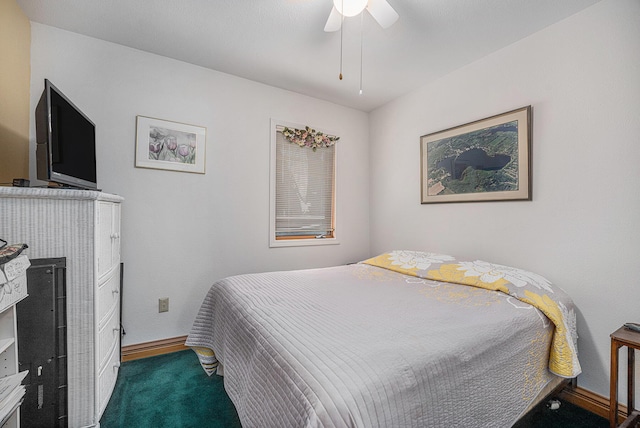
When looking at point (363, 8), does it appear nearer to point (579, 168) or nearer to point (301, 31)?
point (301, 31)

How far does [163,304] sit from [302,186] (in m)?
1.75

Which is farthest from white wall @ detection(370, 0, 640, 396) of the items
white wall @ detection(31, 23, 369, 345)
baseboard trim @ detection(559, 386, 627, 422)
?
white wall @ detection(31, 23, 369, 345)

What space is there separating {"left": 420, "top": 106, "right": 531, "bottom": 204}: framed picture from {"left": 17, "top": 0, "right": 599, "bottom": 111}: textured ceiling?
607 millimetres

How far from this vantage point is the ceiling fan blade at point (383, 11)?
1.56 metres

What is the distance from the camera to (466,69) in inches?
97.0

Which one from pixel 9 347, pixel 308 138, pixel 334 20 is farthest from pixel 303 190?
pixel 9 347

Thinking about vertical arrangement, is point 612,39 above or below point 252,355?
above

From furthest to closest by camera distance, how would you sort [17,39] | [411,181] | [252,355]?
[411,181] < [17,39] < [252,355]

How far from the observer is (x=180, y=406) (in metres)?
1.66

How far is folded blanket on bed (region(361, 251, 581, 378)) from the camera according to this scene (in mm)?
1434

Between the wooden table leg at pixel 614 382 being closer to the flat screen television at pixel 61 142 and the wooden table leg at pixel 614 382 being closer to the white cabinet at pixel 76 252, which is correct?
the white cabinet at pixel 76 252

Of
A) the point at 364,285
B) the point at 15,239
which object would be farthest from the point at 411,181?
the point at 15,239

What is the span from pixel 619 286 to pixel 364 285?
149 cm

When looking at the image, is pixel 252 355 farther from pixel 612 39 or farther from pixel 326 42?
pixel 612 39
